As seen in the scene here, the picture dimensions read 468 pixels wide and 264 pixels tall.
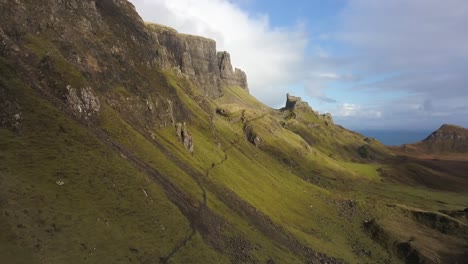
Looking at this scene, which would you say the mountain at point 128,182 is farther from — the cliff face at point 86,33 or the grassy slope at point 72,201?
the cliff face at point 86,33

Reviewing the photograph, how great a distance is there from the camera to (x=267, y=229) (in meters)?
110

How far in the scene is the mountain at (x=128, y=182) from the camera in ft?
207

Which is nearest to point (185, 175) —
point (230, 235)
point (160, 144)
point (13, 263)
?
point (160, 144)

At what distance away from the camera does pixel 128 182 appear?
80.9 m

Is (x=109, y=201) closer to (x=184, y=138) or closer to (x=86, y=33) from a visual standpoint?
(x=184, y=138)

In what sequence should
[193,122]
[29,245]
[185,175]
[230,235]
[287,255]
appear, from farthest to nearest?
[193,122], [185,175], [287,255], [230,235], [29,245]

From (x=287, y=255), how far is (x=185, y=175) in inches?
1378

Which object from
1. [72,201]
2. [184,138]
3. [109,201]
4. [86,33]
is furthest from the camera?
[184,138]

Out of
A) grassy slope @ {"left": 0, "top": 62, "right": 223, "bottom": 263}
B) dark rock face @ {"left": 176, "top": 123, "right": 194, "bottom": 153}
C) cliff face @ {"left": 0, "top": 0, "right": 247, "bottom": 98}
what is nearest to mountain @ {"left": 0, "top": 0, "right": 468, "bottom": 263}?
grassy slope @ {"left": 0, "top": 62, "right": 223, "bottom": 263}

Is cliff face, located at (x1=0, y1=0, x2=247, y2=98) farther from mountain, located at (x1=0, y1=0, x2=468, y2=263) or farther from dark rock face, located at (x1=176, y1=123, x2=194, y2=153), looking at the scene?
dark rock face, located at (x1=176, y1=123, x2=194, y2=153)

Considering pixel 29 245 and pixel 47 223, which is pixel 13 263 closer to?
pixel 29 245

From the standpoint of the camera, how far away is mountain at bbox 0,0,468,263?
63.0 m

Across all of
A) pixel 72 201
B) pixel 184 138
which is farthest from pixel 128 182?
pixel 184 138

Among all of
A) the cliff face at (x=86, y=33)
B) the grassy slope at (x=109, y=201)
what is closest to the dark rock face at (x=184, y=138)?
the grassy slope at (x=109, y=201)
